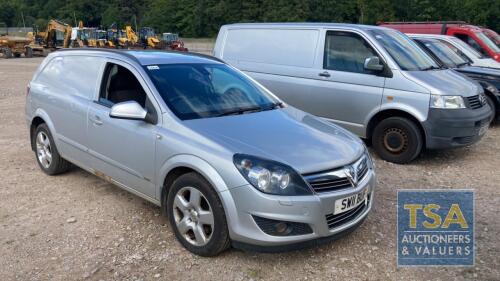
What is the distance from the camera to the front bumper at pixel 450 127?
579 cm

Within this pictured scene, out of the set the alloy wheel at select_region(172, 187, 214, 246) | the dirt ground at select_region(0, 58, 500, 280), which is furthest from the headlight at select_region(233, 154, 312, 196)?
the dirt ground at select_region(0, 58, 500, 280)

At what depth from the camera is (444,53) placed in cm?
931

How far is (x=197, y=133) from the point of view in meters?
3.55

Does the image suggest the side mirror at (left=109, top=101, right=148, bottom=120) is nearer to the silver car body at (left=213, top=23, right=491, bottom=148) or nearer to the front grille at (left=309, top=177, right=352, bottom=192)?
the front grille at (left=309, top=177, right=352, bottom=192)

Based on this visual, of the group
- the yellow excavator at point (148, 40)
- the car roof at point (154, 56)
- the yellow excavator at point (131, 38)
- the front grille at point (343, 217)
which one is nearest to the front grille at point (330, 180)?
the front grille at point (343, 217)

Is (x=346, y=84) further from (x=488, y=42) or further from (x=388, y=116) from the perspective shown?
(x=488, y=42)

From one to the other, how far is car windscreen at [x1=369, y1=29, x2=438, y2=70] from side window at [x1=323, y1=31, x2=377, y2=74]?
236 mm

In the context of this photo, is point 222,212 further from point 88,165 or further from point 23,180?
point 23,180

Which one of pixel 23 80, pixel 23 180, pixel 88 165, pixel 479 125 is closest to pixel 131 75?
pixel 88 165

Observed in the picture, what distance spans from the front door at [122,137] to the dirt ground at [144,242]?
42cm

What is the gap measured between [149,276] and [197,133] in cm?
115

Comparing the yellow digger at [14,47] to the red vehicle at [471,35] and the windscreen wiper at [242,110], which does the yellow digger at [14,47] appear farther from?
the windscreen wiper at [242,110]

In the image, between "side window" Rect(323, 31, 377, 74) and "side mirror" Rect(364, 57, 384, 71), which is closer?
"side mirror" Rect(364, 57, 384, 71)

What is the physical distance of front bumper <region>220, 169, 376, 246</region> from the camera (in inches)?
124
